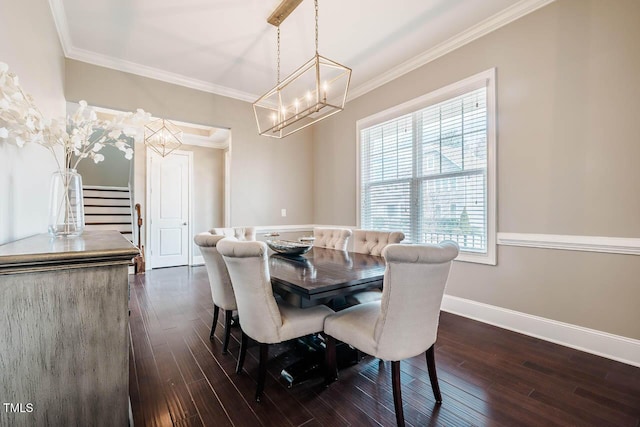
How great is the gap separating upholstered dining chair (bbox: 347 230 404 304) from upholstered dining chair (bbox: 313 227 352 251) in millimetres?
214

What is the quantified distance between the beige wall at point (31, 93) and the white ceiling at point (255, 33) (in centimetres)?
53

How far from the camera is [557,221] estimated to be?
2.34 metres

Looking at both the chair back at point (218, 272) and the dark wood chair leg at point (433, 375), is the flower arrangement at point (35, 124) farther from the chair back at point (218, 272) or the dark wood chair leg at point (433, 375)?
the dark wood chair leg at point (433, 375)

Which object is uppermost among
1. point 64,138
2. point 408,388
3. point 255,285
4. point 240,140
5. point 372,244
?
point 240,140

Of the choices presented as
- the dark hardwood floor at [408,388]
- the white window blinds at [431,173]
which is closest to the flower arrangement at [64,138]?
the dark hardwood floor at [408,388]

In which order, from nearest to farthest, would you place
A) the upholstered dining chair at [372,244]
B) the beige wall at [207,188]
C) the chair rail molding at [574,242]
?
1. the chair rail molding at [574,242]
2. the upholstered dining chair at [372,244]
3. the beige wall at [207,188]

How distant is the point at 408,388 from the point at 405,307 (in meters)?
0.75

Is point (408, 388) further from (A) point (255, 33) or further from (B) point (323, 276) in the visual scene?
(A) point (255, 33)

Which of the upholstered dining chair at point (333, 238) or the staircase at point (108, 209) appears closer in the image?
the upholstered dining chair at point (333, 238)

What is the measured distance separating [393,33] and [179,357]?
3.59m

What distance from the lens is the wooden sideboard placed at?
0.90m

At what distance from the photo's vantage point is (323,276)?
178 cm

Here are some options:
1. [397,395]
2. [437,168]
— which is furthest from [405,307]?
[437,168]

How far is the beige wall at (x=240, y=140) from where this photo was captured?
3.28 meters
